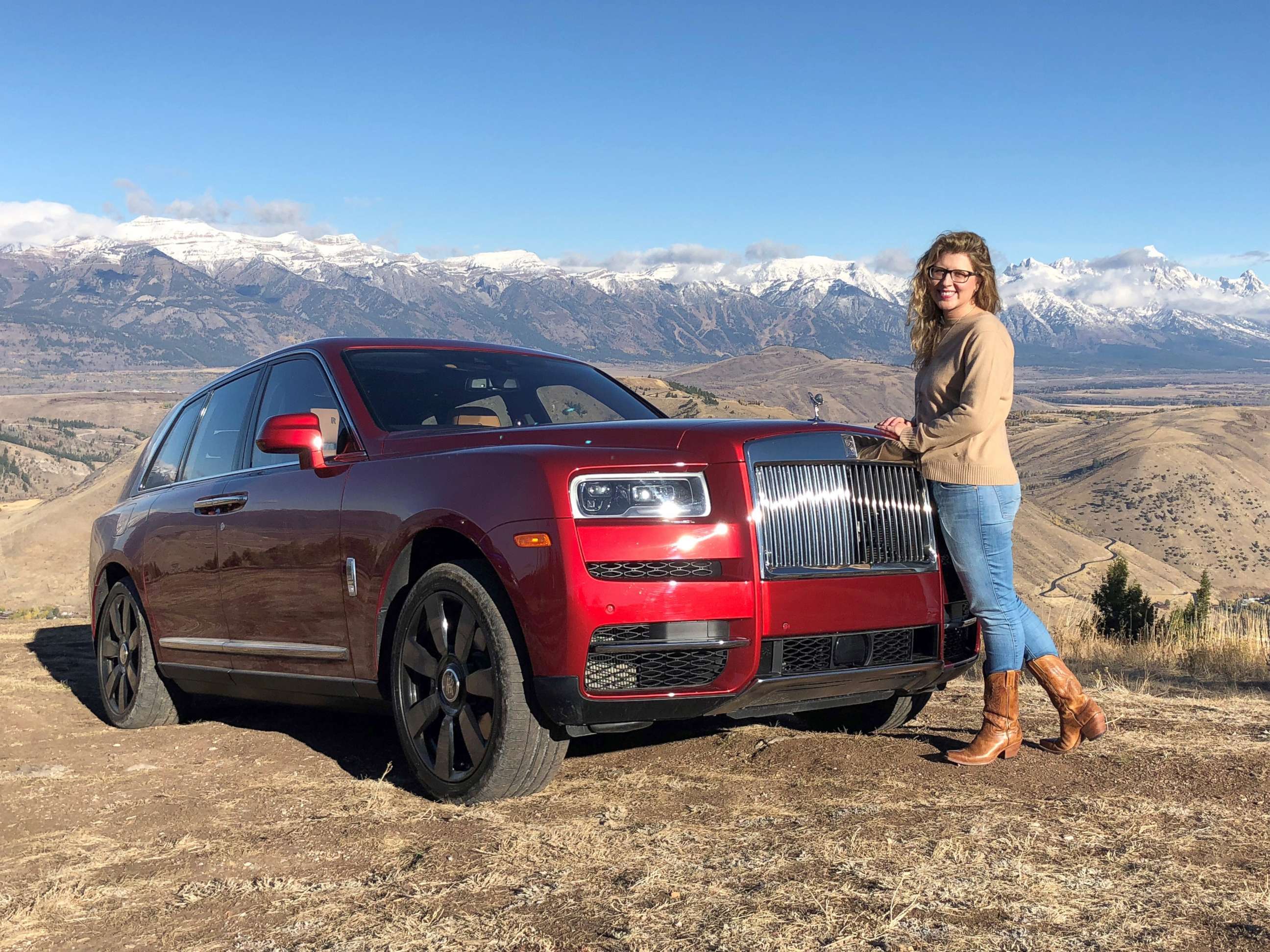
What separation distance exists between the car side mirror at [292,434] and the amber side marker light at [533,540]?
→ 1.25m

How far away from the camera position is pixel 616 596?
3750mm

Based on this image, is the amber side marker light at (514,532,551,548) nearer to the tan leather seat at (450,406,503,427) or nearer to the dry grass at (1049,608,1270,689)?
the tan leather seat at (450,406,503,427)

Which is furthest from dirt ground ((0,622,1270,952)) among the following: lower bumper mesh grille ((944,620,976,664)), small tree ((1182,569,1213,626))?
small tree ((1182,569,1213,626))

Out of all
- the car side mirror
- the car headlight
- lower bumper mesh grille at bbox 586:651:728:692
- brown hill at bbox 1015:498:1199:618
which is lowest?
brown hill at bbox 1015:498:1199:618

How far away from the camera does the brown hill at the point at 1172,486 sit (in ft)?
393

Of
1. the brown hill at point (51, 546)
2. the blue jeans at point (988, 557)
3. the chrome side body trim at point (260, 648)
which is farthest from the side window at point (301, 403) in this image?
the brown hill at point (51, 546)

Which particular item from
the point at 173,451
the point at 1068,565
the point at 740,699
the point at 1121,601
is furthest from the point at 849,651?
the point at 1068,565

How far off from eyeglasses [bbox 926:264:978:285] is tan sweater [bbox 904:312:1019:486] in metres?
0.16

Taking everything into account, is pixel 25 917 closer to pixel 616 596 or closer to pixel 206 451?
pixel 616 596

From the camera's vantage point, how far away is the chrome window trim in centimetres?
504

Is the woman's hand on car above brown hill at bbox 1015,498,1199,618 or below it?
above

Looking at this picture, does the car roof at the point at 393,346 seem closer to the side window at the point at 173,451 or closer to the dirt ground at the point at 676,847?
the side window at the point at 173,451

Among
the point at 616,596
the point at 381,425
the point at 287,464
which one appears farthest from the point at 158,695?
the point at 616,596

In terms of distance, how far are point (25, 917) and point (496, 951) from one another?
1.42m
